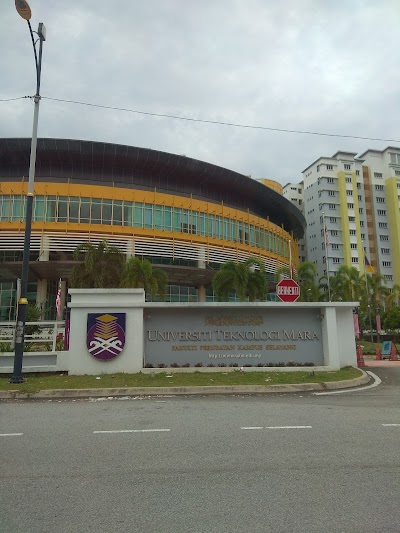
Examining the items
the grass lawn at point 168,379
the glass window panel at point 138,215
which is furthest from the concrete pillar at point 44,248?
the grass lawn at point 168,379

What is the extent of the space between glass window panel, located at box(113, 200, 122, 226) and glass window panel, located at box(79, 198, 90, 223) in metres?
2.32

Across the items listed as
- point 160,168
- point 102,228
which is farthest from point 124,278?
point 160,168

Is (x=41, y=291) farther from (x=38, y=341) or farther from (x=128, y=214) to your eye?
(x=38, y=341)

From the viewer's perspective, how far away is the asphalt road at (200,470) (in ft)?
12.6

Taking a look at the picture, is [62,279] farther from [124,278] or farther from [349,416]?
[349,416]

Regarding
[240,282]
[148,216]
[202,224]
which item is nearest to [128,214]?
[148,216]

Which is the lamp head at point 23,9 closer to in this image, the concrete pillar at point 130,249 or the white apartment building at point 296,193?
the concrete pillar at point 130,249

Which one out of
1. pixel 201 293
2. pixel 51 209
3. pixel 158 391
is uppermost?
pixel 51 209

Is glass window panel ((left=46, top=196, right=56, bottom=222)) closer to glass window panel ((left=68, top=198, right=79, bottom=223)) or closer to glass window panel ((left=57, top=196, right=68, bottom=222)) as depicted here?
glass window panel ((left=57, top=196, right=68, bottom=222))

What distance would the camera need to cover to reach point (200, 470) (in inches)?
202

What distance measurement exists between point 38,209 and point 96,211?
16.4ft

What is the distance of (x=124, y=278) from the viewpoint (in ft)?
98.4

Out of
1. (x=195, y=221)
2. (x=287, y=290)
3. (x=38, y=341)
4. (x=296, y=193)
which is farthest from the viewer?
(x=296, y=193)

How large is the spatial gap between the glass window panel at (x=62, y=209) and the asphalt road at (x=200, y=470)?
3220 centimetres
